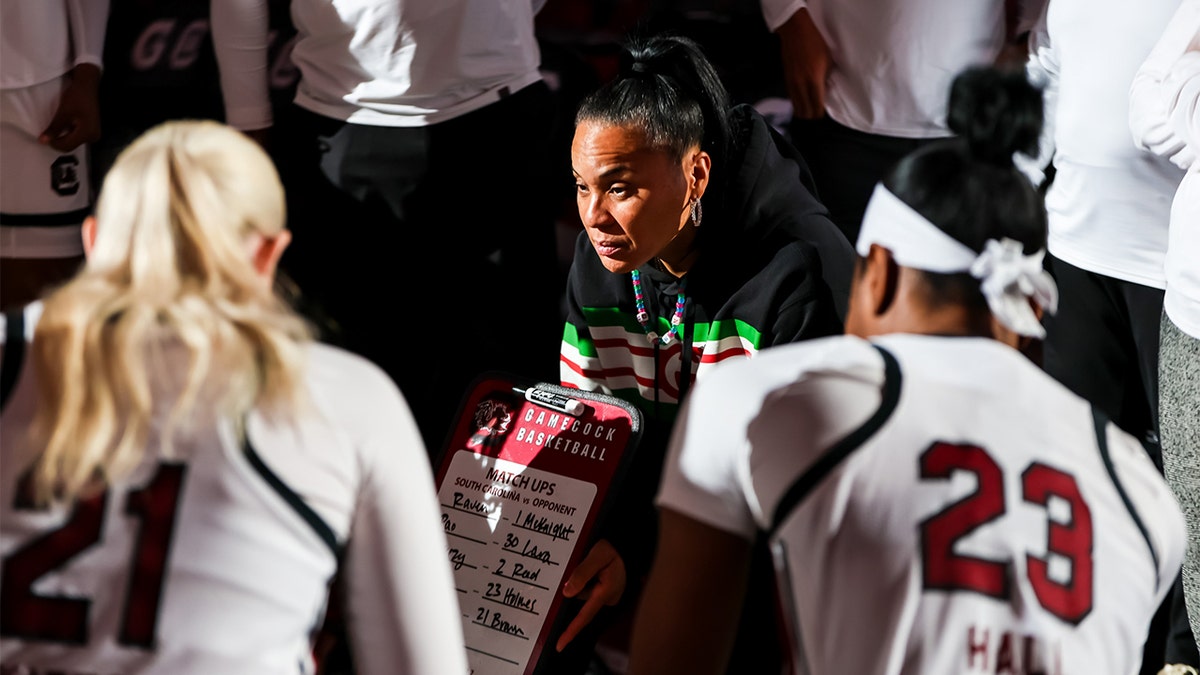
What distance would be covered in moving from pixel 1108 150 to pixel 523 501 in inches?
58.5

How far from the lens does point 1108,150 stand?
9.02ft

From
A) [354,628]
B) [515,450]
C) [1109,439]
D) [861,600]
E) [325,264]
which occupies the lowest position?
[325,264]

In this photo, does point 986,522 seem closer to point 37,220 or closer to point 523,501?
point 523,501

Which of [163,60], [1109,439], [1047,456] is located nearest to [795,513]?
[1047,456]

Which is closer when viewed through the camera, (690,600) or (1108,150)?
(690,600)

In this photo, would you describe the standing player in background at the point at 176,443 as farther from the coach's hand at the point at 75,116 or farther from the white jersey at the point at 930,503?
the coach's hand at the point at 75,116

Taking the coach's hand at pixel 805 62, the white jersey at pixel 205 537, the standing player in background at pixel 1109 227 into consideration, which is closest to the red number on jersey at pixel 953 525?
the white jersey at pixel 205 537

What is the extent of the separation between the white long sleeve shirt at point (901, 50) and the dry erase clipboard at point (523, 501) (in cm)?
137

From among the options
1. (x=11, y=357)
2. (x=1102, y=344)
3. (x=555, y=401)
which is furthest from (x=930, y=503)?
(x=1102, y=344)

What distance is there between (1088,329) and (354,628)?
1.86m

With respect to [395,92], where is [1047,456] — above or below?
above

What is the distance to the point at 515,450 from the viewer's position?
229 centimetres

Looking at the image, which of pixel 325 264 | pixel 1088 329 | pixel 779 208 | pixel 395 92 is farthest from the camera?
pixel 325 264

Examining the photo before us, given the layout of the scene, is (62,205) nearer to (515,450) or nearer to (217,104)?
(217,104)
